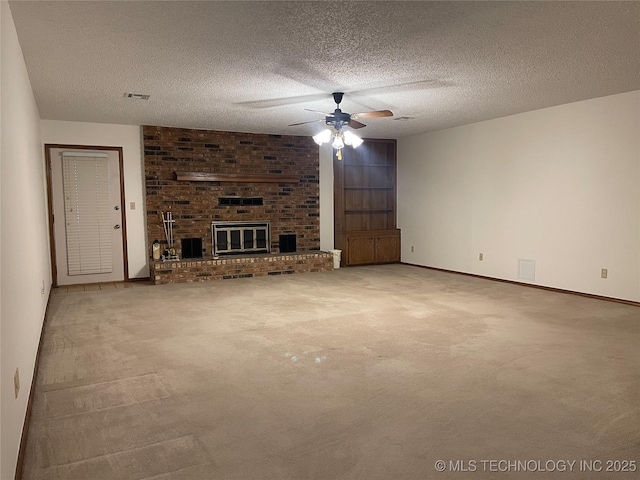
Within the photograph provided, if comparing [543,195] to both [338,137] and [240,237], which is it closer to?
[338,137]

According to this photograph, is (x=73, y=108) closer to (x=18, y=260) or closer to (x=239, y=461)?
(x=18, y=260)

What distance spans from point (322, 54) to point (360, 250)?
16.9 feet

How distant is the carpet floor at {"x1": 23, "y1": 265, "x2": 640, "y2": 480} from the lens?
211 cm

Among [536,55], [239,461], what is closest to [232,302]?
[239,461]

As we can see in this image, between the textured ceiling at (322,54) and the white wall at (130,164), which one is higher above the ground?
the textured ceiling at (322,54)

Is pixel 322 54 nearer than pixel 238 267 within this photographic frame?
Yes

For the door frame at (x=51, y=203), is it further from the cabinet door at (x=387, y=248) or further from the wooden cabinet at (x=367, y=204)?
the cabinet door at (x=387, y=248)

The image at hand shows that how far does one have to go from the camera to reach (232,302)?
214 inches

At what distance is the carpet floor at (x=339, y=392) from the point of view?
6.91 ft

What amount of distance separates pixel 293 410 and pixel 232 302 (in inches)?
116

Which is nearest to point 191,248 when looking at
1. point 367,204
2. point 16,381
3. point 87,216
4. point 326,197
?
point 87,216

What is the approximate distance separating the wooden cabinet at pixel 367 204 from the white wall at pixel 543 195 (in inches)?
25.5

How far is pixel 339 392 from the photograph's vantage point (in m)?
2.85

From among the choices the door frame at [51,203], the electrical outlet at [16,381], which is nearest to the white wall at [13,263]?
the electrical outlet at [16,381]
